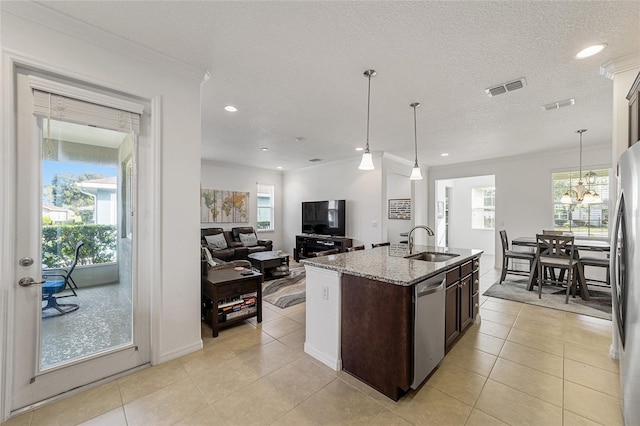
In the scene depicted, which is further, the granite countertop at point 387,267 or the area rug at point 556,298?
the area rug at point 556,298

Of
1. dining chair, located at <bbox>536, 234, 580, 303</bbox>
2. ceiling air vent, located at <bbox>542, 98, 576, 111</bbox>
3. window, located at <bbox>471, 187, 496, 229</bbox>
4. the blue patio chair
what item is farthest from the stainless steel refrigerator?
window, located at <bbox>471, 187, 496, 229</bbox>

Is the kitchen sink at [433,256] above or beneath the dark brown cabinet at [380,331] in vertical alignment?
above

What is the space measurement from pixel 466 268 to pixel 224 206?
20.5ft

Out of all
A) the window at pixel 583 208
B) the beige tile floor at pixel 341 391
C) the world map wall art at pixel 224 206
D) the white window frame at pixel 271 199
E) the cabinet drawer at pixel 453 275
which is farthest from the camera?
the white window frame at pixel 271 199

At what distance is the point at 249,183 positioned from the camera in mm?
7773

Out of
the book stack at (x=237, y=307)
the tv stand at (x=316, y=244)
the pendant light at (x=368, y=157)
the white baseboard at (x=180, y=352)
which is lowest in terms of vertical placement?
the white baseboard at (x=180, y=352)

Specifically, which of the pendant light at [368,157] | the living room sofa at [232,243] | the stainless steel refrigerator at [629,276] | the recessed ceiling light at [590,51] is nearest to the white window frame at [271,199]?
the living room sofa at [232,243]

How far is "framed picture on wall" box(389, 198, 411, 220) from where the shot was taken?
23.9ft

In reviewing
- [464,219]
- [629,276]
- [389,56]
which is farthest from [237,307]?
[464,219]

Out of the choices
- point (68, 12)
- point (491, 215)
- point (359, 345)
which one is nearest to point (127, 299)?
point (359, 345)

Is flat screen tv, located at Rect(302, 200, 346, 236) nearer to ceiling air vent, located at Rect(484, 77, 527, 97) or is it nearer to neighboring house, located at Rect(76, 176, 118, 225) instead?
ceiling air vent, located at Rect(484, 77, 527, 97)

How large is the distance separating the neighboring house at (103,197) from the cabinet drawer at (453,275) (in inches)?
118

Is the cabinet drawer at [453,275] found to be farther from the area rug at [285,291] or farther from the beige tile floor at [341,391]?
the area rug at [285,291]

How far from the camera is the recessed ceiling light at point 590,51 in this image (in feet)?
6.81
